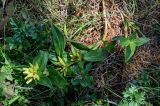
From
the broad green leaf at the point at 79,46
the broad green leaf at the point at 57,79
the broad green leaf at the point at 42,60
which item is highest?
the broad green leaf at the point at 79,46

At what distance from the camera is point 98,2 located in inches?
99.7

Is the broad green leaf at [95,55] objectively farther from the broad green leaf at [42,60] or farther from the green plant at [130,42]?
the broad green leaf at [42,60]

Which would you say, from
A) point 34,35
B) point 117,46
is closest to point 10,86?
point 34,35

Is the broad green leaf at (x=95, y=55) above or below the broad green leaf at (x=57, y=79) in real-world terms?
above

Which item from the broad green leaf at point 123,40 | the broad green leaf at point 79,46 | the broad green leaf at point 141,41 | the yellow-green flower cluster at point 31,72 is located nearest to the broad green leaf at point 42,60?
the yellow-green flower cluster at point 31,72

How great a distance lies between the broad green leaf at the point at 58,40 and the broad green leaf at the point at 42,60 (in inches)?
3.4

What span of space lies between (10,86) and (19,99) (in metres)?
0.09

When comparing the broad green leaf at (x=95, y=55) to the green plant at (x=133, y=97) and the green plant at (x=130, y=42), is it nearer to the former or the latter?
the green plant at (x=130, y=42)

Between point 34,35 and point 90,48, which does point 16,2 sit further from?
point 90,48

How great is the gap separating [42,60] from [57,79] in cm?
14

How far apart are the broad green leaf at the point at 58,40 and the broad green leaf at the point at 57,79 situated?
111 millimetres

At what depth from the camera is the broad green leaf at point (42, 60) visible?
7.30ft

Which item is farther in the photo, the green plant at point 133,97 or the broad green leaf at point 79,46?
the broad green leaf at point 79,46

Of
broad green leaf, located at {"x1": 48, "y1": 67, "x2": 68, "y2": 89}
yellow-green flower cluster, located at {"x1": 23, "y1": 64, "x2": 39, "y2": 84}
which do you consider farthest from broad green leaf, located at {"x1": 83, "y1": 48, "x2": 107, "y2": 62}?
yellow-green flower cluster, located at {"x1": 23, "y1": 64, "x2": 39, "y2": 84}
